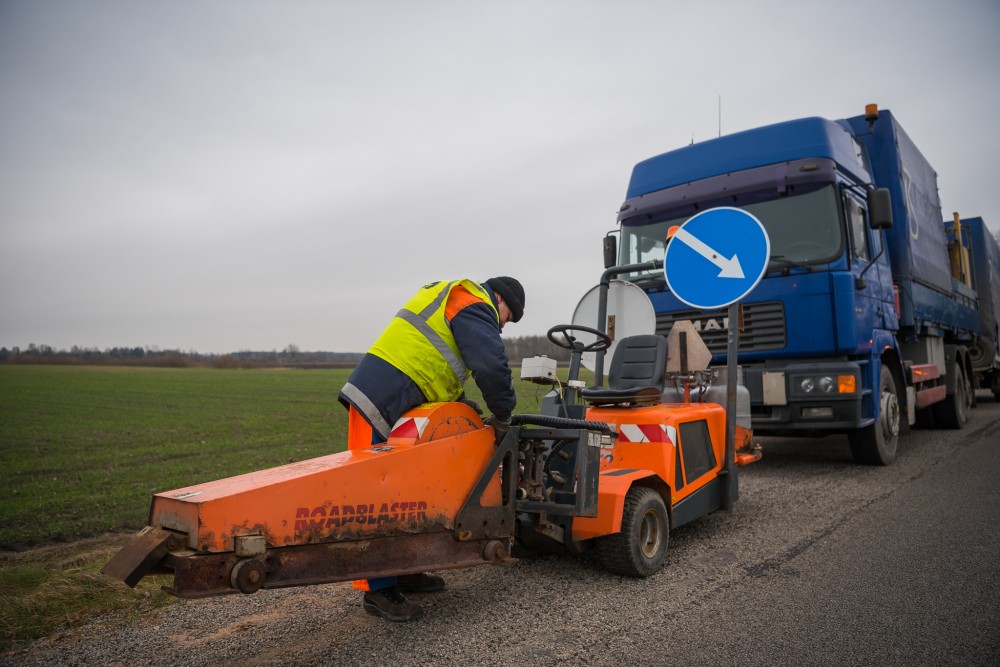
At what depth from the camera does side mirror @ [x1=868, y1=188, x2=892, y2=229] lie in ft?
22.3

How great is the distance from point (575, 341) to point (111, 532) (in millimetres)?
5082

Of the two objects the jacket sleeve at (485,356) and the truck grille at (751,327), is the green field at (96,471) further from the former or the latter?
the truck grille at (751,327)

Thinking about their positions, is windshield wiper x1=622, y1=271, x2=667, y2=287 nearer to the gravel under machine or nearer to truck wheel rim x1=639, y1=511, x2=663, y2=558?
the gravel under machine

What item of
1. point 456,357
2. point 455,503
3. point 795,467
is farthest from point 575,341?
point 795,467

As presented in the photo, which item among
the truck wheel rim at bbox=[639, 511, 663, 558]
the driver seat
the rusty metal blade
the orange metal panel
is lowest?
the truck wheel rim at bbox=[639, 511, 663, 558]

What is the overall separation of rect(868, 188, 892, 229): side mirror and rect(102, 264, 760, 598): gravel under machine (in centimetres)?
327

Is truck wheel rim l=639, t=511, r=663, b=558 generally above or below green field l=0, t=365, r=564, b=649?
above

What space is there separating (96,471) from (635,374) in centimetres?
959

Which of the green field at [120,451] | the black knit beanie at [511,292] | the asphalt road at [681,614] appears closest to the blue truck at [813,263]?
the asphalt road at [681,614]

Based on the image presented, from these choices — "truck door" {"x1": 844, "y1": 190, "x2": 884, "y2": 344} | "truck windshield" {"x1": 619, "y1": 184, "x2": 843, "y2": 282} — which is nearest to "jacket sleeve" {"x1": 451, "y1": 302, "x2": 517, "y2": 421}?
"truck windshield" {"x1": 619, "y1": 184, "x2": 843, "y2": 282}

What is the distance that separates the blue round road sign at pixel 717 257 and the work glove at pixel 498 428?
7.41ft

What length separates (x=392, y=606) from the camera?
328 cm

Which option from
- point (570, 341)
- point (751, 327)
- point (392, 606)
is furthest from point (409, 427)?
point (751, 327)

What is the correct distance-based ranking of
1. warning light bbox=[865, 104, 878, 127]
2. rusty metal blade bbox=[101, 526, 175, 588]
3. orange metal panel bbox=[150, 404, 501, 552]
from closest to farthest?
rusty metal blade bbox=[101, 526, 175, 588], orange metal panel bbox=[150, 404, 501, 552], warning light bbox=[865, 104, 878, 127]
